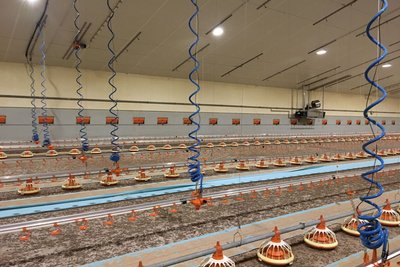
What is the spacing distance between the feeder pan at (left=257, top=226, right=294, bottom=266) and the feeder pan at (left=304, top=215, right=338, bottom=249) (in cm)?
35

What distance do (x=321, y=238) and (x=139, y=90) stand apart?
9154 mm

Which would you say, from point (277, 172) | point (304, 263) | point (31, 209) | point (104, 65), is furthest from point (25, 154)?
point (304, 263)

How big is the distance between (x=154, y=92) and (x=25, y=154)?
5.56 m

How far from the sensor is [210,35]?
788 cm

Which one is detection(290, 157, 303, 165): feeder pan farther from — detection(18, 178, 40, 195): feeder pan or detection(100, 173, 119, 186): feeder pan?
detection(18, 178, 40, 195): feeder pan

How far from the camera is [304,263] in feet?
7.08

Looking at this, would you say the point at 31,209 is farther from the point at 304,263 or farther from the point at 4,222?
the point at 304,263

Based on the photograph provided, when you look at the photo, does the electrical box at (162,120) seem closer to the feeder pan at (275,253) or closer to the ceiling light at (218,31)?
the ceiling light at (218,31)

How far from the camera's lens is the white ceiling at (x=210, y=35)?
6.38 m

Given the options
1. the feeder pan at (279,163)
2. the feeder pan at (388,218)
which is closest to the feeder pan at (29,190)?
the feeder pan at (388,218)

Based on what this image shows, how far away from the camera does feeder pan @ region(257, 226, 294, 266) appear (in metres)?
2.10

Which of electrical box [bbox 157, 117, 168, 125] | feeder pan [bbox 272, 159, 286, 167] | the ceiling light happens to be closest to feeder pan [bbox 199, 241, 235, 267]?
feeder pan [bbox 272, 159, 286, 167]

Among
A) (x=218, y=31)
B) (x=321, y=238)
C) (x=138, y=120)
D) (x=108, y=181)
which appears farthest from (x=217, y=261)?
(x=138, y=120)

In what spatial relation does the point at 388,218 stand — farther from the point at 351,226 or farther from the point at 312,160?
the point at 312,160
